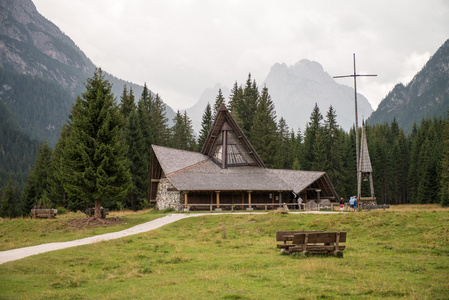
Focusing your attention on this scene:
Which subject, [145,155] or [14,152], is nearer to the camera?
[145,155]

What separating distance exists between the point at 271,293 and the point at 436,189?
6840 centimetres

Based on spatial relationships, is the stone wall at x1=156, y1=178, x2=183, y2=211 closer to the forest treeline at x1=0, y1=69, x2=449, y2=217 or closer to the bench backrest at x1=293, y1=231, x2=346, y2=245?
the forest treeline at x1=0, y1=69, x2=449, y2=217

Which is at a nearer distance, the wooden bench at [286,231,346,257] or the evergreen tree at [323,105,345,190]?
the wooden bench at [286,231,346,257]

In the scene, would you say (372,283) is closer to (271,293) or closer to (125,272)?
(271,293)

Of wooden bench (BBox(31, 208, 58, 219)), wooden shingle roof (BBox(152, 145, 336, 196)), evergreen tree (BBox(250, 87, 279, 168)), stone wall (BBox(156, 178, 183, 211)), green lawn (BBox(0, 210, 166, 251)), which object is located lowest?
green lawn (BBox(0, 210, 166, 251))

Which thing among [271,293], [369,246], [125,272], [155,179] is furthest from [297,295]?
[155,179]

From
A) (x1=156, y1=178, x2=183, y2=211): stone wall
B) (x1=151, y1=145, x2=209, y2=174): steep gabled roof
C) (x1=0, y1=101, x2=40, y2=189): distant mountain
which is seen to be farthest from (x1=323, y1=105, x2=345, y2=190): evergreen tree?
(x1=0, y1=101, x2=40, y2=189): distant mountain

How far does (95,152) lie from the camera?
29547mm

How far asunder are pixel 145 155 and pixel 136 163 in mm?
2026

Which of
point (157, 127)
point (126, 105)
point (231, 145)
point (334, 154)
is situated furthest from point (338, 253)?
point (157, 127)

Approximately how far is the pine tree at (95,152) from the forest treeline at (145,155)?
0.08 m

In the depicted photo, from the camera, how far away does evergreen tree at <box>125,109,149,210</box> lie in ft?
174

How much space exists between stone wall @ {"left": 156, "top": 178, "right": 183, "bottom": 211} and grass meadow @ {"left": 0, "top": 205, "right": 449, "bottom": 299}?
18.1m

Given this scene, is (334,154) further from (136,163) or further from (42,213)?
(42,213)
